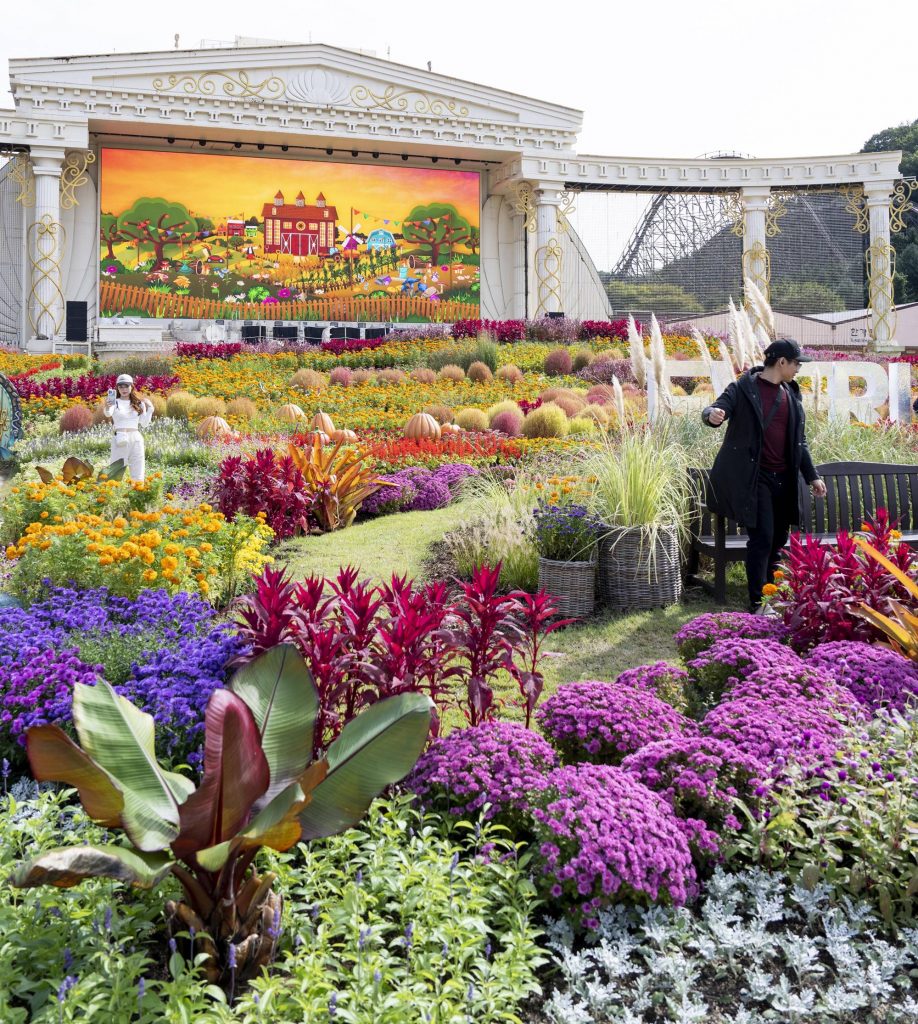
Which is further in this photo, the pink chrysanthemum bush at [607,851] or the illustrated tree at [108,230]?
the illustrated tree at [108,230]

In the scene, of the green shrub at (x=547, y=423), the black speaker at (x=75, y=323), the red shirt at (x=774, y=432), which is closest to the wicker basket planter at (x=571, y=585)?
the red shirt at (x=774, y=432)

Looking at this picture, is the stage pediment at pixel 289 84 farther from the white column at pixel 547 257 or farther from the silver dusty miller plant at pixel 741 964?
the silver dusty miller plant at pixel 741 964

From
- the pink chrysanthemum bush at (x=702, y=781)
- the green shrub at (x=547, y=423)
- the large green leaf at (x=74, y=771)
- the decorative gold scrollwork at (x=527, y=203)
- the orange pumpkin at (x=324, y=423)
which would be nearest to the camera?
the large green leaf at (x=74, y=771)

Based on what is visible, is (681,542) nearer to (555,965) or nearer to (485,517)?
(485,517)

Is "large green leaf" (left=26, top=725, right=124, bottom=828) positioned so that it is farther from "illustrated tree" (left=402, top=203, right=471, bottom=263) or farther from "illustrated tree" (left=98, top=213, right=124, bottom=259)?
"illustrated tree" (left=402, top=203, right=471, bottom=263)

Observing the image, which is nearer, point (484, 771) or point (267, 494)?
point (484, 771)

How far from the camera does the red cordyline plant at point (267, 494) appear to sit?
26.0 ft

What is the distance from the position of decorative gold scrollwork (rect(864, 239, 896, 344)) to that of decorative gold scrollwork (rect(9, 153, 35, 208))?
929 inches

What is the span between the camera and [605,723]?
3479 mm

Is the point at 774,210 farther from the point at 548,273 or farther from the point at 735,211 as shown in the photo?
the point at 548,273

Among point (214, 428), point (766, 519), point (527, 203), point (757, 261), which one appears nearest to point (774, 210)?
point (757, 261)

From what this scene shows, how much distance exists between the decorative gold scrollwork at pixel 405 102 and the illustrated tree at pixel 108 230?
7204 mm

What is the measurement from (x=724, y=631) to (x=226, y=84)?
79.9 ft

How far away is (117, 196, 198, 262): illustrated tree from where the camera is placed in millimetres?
25422
